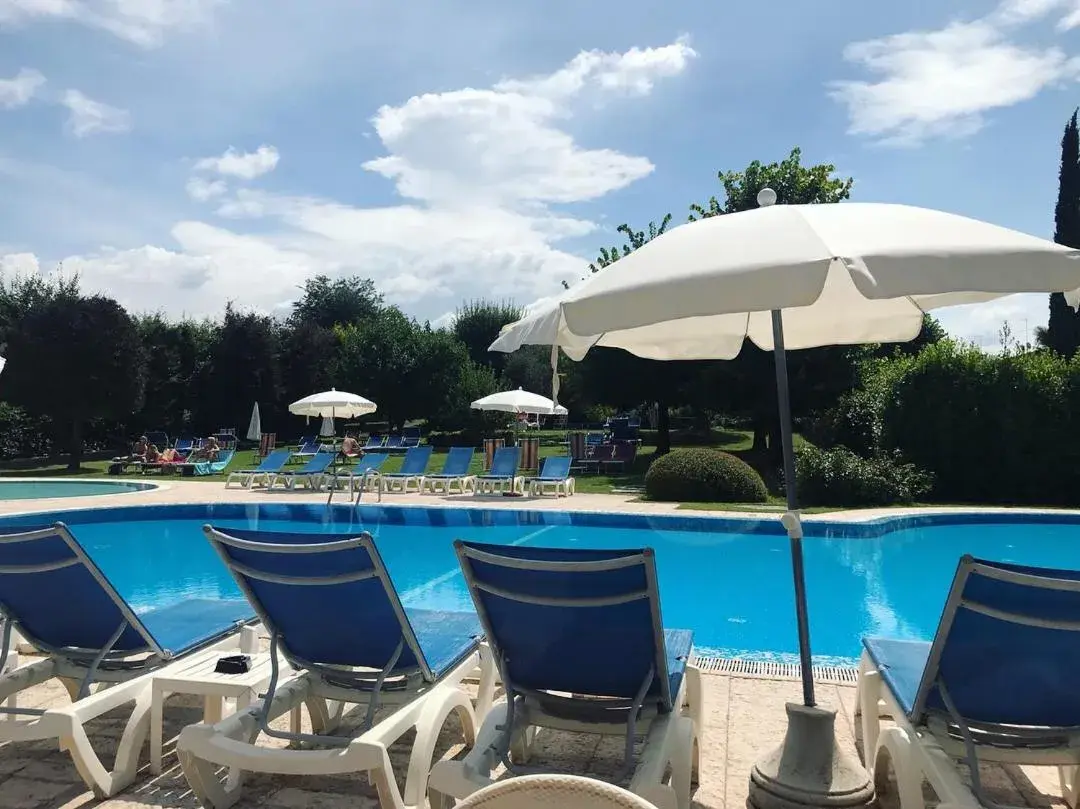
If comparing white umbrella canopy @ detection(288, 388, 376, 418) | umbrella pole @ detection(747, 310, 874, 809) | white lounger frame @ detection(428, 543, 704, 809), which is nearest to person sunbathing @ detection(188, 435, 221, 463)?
white umbrella canopy @ detection(288, 388, 376, 418)

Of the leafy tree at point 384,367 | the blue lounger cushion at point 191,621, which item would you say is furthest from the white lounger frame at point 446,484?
the leafy tree at point 384,367

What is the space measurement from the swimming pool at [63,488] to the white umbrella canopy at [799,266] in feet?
57.2

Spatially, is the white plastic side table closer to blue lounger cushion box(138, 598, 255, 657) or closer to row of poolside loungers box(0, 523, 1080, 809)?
row of poolside loungers box(0, 523, 1080, 809)

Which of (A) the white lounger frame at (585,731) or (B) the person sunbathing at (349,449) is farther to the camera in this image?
(B) the person sunbathing at (349,449)

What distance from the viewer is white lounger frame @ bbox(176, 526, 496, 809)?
2.62 metres

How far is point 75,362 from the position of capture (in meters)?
22.6

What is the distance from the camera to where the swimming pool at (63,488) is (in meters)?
17.9

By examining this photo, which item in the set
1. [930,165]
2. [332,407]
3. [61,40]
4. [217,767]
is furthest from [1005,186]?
[332,407]

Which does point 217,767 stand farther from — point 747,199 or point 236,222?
point 747,199

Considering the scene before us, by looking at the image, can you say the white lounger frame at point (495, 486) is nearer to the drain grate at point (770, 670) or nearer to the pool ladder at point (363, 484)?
the pool ladder at point (363, 484)

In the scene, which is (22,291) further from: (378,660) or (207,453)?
(378,660)

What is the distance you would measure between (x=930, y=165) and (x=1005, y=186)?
83.0 inches

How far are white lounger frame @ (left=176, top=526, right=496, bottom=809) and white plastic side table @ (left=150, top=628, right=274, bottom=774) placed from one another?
0.17 m

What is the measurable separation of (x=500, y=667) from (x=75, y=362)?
77.9ft
